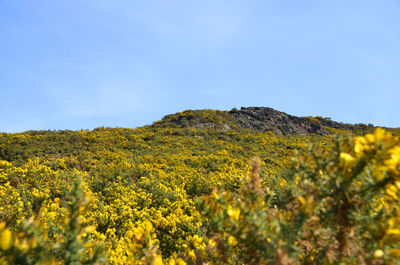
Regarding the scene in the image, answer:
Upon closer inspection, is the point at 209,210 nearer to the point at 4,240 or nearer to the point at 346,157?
the point at 346,157

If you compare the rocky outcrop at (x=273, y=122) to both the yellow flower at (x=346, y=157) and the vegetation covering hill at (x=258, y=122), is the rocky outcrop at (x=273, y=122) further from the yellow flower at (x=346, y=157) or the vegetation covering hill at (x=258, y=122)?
the yellow flower at (x=346, y=157)

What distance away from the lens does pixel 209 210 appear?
166 cm

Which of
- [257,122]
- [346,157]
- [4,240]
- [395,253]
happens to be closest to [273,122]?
[257,122]

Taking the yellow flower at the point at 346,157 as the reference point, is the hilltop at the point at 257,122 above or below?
above

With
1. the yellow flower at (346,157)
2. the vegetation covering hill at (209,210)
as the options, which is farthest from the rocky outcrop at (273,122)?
the yellow flower at (346,157)

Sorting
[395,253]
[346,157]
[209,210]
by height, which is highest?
[346,157]

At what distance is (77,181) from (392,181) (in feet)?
6.73

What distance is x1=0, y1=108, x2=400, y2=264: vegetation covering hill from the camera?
1.38 meters

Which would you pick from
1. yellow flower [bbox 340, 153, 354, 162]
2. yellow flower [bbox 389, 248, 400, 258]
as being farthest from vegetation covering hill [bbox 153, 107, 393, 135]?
yellow flower [bbox 389, 248, 400, 258]

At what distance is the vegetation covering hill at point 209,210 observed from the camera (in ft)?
4.52

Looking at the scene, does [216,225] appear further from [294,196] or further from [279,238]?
[294,196]

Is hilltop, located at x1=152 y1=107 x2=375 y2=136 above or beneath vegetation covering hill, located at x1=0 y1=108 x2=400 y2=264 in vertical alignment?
above

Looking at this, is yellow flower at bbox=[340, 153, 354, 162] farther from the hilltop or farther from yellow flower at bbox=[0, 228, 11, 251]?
the hilltop

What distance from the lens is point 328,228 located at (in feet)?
5.41
